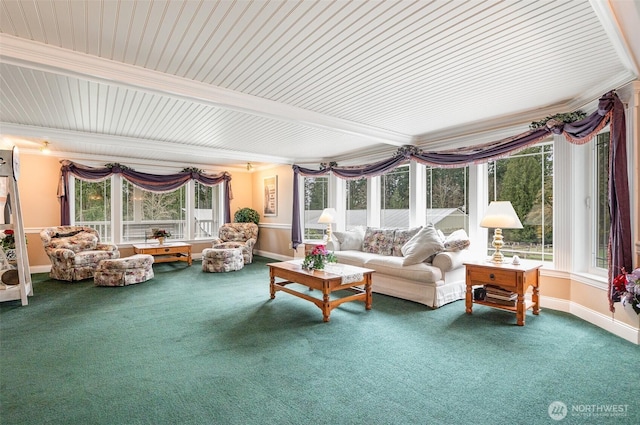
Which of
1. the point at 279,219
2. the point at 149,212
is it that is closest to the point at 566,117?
the point at 279,219

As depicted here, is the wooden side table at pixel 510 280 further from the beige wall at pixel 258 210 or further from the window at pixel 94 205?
the window at pixel 94 205

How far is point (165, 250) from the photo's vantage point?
22.7 ft

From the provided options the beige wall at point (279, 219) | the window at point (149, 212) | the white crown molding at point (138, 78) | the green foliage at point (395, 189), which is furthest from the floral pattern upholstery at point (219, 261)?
the white crown molding at point (138, 78)

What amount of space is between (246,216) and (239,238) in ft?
2.81

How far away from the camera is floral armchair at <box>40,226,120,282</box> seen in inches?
213

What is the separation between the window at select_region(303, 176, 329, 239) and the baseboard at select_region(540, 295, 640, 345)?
4.52 m

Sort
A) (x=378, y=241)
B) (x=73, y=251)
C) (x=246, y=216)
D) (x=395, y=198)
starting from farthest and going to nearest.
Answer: (x=246, y=216)
(x=395, y=198)
(x=73, y=251)
(x=378, y=241)

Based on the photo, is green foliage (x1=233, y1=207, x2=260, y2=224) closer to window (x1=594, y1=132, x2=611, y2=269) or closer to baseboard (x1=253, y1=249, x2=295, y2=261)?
baseboard (x1=253, y1=249, x2=295, y2=261)

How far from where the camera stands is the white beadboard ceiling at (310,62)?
6.88 feet

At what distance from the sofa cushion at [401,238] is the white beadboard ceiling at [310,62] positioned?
1.60 meters

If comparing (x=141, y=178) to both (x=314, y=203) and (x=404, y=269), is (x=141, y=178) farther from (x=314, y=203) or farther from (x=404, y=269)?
(x=404, y=269)

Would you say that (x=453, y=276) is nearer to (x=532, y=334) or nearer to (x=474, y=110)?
(x=532, y=334)

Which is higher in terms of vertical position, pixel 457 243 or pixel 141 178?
pixel 141 178

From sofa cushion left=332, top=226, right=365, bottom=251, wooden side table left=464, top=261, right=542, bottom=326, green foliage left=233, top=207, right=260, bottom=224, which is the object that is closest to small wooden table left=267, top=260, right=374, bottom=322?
wooden side table left=464, top=261, right=542, bottom=326
